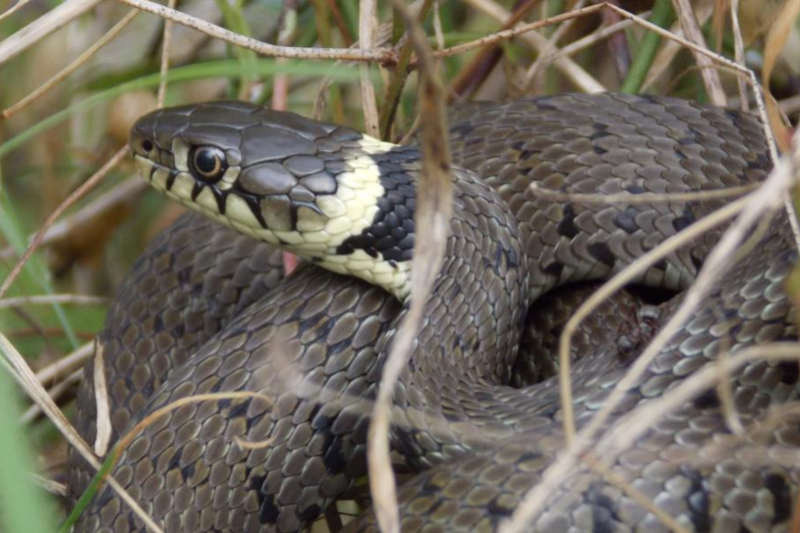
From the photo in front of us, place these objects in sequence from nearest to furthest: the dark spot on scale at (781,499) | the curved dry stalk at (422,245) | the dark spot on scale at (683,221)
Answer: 1. the curved dry stalk at (422,245)
2. the dark spot on scale at (781,499)
3. the dark spot on scale at (683,221)

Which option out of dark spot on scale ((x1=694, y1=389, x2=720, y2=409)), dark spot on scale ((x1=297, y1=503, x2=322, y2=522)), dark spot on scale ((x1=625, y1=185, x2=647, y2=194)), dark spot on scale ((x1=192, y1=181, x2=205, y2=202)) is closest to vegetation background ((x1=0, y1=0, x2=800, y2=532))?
dark spot on scale ((x1=192, y1=181, x2=205, y2=202))

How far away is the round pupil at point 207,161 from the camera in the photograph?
8.83 ft

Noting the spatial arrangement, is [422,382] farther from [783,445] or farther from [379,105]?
[379,105]

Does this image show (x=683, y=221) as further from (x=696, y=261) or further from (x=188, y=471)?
(x=188, y=471)

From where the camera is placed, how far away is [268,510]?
8.10 ft

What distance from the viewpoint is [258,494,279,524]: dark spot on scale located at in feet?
8.08

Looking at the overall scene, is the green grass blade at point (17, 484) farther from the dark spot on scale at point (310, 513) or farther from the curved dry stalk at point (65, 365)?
the curved dry stalk at point (65, 365)

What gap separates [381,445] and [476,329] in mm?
1001

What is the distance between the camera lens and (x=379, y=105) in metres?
3.26

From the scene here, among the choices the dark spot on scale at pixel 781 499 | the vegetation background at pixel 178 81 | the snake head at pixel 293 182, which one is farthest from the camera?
the vegetation background at pixel 178 81

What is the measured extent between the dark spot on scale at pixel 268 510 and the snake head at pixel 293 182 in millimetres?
583

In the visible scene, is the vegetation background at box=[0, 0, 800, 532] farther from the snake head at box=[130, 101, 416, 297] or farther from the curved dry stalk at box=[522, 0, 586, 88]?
the snake head at box=[130, 101, 416, 297]

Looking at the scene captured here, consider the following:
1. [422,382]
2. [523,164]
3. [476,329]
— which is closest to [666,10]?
[523,164]

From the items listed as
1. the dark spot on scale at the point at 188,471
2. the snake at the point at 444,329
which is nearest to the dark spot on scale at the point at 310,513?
the snake at the point at 444,329
